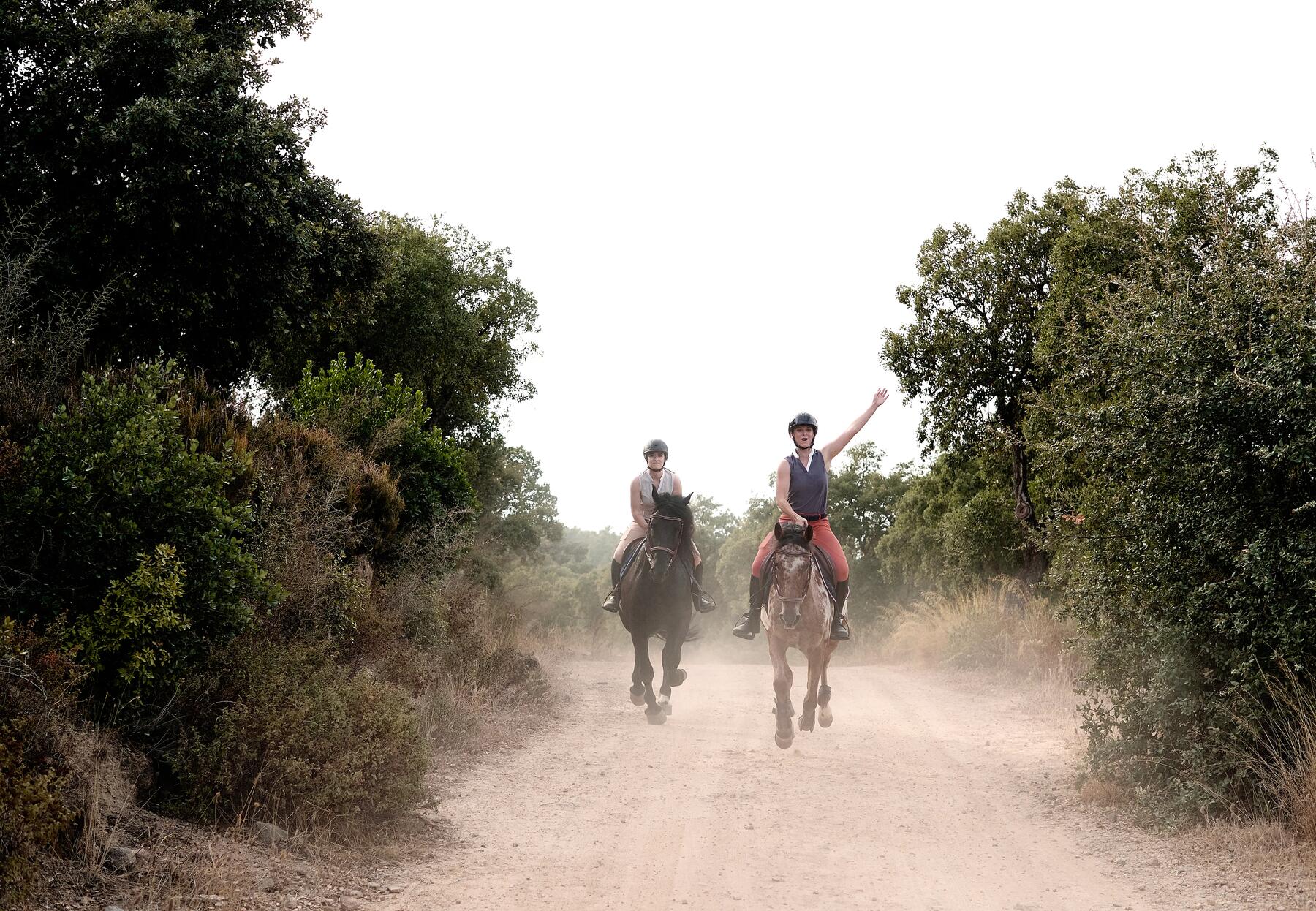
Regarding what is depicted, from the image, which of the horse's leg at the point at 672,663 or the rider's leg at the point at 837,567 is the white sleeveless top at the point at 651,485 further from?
the rider's leg at the point at 837,567

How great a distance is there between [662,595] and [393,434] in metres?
5.95

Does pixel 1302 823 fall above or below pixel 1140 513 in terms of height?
below

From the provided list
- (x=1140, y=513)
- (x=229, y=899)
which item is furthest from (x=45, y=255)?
(x=1140, y=513)

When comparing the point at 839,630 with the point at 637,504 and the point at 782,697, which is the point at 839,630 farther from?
the point at 637,504

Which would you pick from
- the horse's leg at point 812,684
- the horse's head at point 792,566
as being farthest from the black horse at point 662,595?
the horse's head at point 792,566

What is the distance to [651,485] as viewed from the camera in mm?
13547

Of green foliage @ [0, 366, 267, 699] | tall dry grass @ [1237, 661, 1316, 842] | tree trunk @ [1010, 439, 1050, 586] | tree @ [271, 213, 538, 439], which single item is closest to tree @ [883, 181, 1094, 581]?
tree trunk @ [1010, 439, 1050, 586]

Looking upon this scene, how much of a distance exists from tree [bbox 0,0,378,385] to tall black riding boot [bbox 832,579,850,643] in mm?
9594

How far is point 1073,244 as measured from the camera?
22.1 meters

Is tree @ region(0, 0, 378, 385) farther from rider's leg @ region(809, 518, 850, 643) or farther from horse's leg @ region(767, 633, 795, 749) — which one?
horse's leg @ region(767, 633, 795, 749)

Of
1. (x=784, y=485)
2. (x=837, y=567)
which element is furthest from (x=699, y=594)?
(x=784, y=485)

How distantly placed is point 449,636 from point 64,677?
9.44 m

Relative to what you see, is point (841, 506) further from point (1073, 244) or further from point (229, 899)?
point (229, 899)

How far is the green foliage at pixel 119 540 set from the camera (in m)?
7.47
